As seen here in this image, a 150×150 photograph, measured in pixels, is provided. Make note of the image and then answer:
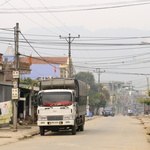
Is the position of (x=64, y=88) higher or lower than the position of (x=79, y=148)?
higher

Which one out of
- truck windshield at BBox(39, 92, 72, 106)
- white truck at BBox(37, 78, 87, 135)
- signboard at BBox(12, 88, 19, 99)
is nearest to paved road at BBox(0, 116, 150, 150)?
white truck at BBox(37, 78, 87, 135)

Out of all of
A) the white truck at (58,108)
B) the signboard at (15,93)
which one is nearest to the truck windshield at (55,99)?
the white truck at (58,108)

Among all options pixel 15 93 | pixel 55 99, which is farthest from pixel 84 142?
pixel 15 93

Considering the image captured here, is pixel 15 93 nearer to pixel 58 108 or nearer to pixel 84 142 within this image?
pixel 58 108

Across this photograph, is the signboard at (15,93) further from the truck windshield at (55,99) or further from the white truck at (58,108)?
the truck windshield at (55,99)

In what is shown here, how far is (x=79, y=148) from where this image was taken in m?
18.1

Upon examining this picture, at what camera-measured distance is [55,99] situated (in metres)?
26.5

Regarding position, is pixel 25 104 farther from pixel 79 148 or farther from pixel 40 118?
pixel 79 148

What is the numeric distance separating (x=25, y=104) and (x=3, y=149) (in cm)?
2425

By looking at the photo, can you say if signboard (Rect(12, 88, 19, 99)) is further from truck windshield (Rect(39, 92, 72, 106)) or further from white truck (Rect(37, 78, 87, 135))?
truck windshield (Rect(39, 92, 72, 106))

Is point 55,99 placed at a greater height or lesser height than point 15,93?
lesser

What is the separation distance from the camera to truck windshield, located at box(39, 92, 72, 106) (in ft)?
86.8

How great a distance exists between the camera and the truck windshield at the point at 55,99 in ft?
86.8

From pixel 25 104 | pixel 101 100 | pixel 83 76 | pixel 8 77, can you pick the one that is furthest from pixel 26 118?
pixel 83 76
